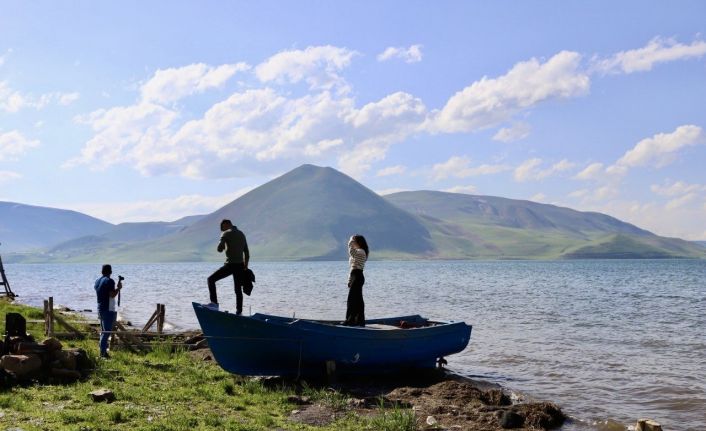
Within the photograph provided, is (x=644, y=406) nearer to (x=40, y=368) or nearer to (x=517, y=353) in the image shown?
(x=517, y=353)

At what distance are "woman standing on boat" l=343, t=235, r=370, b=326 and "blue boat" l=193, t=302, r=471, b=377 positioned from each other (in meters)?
1.17

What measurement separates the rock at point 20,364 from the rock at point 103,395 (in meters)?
2.02

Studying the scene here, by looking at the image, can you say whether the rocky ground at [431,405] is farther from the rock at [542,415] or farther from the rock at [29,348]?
the rock at [29,348]

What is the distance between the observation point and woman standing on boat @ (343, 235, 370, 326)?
57.9 feet

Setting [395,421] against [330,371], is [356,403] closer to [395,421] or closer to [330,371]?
[395,421]

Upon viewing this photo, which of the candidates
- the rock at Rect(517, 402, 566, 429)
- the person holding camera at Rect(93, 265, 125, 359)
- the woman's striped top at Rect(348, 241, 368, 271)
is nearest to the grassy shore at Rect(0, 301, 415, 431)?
the person holding camera at Rect(93, 265, 125, 359)

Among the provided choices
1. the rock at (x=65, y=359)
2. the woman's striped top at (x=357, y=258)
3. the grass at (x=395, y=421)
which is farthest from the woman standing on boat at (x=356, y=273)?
the rock at (x=65, y=359)

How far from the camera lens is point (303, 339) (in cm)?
1675

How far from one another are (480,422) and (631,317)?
3097 cm

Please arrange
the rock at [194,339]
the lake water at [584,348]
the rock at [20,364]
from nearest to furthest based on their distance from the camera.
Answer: the rock at [20,364] → the lake water at [584,348] → the rock at [194,339]

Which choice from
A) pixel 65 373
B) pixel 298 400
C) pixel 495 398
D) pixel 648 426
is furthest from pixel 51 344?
pixel 648 426

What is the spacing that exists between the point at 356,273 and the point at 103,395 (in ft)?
24.5

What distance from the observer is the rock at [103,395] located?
A: 12406 millimetres

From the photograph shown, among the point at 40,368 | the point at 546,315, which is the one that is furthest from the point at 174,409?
the point at 546,315
